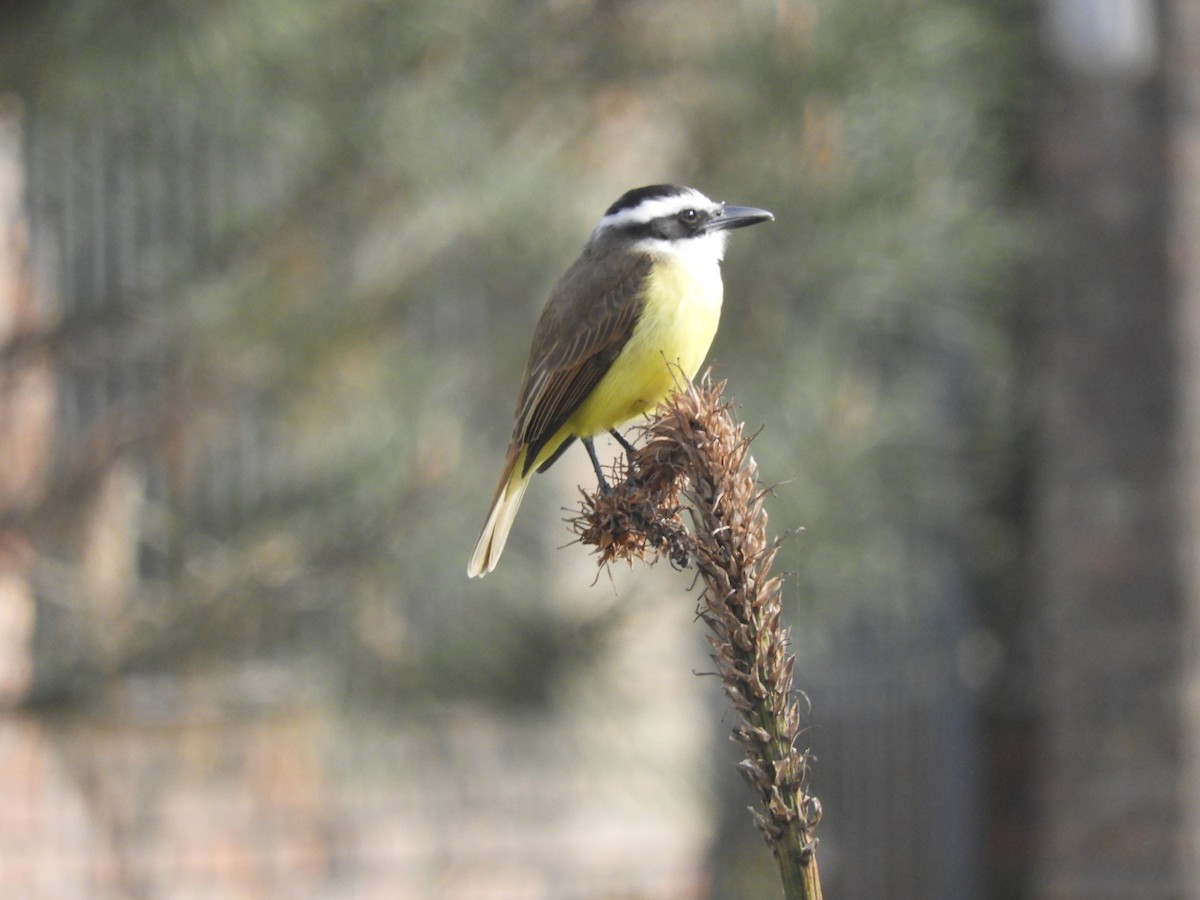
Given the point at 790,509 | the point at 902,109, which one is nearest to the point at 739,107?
the point at 902,109

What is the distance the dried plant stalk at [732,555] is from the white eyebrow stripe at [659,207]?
1.34 meters

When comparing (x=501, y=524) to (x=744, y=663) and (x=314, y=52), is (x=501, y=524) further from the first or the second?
(x=314, y=52)

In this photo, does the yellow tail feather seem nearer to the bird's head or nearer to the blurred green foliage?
the bird's head

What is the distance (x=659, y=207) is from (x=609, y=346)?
0.46 metres

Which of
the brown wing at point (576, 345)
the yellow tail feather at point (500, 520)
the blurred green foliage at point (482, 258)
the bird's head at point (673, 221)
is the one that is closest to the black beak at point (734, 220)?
the bird's head at point (673, 221)

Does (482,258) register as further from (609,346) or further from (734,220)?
(609,346)

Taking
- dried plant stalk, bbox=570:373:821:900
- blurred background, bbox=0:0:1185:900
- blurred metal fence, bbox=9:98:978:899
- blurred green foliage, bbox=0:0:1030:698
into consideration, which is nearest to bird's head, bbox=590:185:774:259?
blurred background, bbox=0:0:1185:900

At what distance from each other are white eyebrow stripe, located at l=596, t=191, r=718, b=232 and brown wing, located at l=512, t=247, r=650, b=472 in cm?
19

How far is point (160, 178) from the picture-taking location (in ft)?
16.3

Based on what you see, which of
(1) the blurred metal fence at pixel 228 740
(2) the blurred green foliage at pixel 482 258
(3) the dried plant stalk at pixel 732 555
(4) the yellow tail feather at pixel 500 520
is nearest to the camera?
(3) the dried plant stalk at pixel 732 555

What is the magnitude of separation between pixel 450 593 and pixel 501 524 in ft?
7.26

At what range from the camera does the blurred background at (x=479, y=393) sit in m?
4.58

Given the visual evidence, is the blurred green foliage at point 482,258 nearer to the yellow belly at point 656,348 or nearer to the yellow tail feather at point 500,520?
the yellow tail feather at point 500,520

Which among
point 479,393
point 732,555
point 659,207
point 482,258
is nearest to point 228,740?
point 479,393
